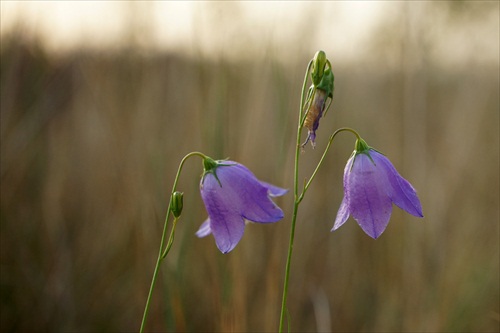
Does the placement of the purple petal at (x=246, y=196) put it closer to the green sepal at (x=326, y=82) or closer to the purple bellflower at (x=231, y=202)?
the purple bellflower at (x=231, y=202)

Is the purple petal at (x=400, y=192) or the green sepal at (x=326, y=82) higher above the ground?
the green sepal at (x=326, y=82)

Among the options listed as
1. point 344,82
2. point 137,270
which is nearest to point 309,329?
point 137,270

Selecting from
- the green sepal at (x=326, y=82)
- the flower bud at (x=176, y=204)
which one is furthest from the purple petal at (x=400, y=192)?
the flower bud at (x=176, y=204)

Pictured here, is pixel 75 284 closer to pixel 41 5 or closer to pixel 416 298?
pixel 41 5

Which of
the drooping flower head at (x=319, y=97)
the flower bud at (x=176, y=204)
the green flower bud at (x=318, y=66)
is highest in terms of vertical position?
the green flower bud at (x=318, y=66)

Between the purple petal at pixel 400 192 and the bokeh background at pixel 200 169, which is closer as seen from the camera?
the purple petal at pixel 400 192

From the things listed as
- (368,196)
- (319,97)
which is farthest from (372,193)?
(319,97)

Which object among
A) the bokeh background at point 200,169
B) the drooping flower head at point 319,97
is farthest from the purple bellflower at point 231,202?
the bokeh background at point 200,169

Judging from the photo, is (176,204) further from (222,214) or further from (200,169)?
(200,169)
